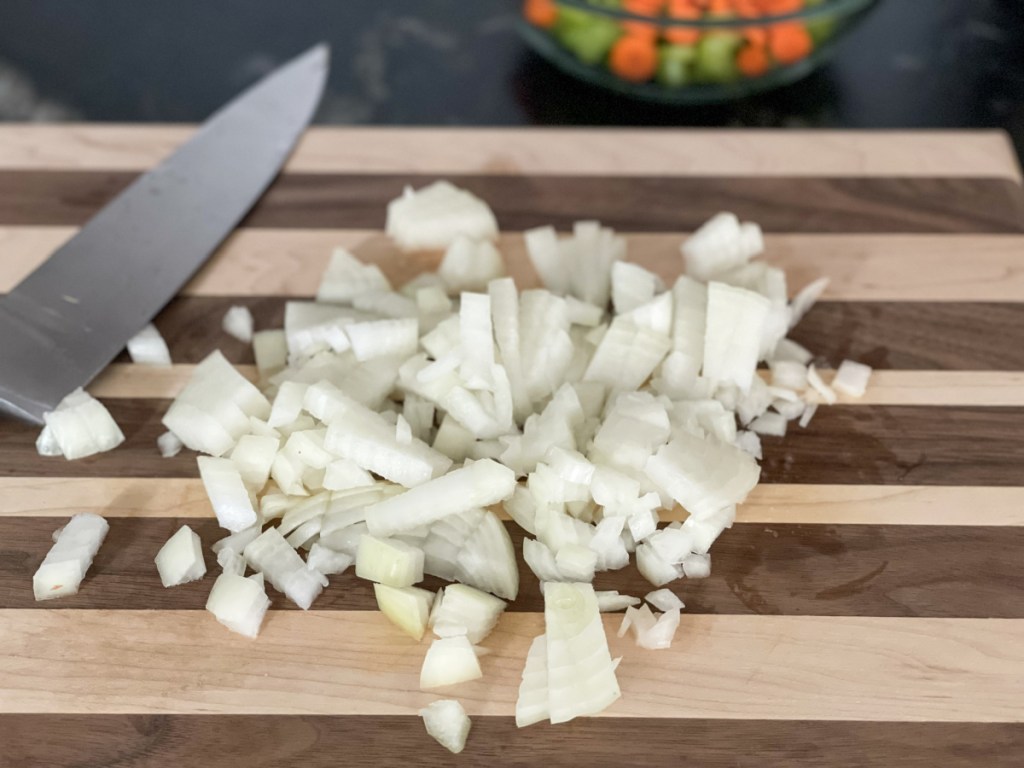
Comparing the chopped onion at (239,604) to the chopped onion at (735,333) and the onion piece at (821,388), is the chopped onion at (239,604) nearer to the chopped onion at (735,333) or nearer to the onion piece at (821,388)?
the chopped onion at (735,333)

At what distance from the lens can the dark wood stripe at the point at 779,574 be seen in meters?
1.23

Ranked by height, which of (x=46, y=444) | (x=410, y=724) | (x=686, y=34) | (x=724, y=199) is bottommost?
(x=410, y=724)

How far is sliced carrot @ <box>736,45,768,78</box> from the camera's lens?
6.28ft

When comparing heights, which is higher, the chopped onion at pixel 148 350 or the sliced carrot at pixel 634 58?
the sliced carrot at pixel 634 58

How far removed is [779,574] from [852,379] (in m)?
0.35

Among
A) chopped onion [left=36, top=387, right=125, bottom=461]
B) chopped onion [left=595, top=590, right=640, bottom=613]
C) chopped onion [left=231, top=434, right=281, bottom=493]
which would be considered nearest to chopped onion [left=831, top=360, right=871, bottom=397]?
chopped onion [left=595, top=590, right=640, bottom=613]

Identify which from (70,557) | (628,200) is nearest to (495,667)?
(70,557)

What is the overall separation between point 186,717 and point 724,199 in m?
1.18

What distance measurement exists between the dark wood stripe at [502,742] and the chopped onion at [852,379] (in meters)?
0.49

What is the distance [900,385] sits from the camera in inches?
57.3

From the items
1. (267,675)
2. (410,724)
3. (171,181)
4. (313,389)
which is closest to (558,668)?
(410,724)

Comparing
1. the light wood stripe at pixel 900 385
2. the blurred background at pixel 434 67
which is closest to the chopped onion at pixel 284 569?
the light wood stripe at pixel 900 385

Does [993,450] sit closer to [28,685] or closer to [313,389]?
[313,389]

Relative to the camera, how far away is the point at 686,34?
1.84m
